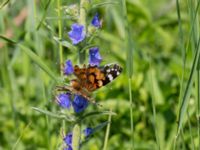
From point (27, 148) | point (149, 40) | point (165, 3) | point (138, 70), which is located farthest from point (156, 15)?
point (27, 148)

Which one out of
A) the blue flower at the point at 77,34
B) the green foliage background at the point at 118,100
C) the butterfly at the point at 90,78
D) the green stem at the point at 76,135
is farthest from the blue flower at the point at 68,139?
the green foliage background at the point at 118,100

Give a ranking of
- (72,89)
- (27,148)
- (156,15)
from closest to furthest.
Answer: (72,89)
(27,148)
(156,15)

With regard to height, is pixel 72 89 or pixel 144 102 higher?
pixel 72 89

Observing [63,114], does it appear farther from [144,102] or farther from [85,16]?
[144,102]

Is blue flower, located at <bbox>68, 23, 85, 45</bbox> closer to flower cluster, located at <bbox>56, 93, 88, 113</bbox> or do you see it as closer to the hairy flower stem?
the hairy flower stem

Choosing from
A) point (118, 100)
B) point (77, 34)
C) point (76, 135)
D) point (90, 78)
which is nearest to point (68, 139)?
point (76, 135)

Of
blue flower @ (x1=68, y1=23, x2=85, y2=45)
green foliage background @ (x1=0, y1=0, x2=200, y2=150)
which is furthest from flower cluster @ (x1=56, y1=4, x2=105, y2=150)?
green foliage background @ (x1=0, y1=0, x2=200, y2=150)

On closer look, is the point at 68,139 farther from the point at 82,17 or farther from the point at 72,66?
the point at 82,17
